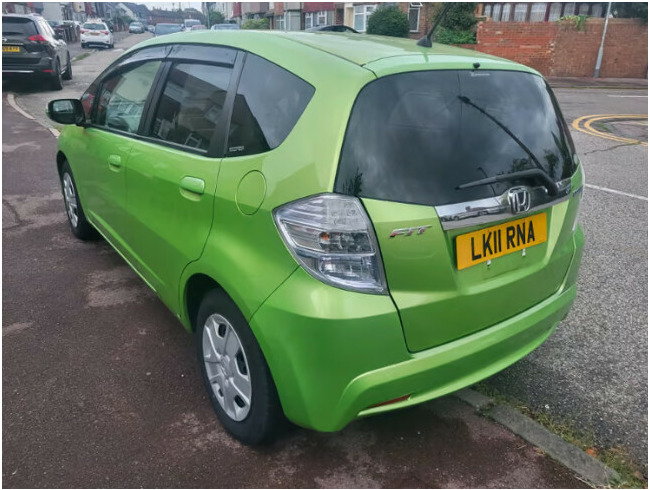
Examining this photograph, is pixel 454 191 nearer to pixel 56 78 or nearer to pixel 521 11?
pixel 56 78

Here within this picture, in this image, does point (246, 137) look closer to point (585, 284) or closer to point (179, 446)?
point (179, 446)

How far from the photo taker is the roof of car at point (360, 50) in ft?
6.56

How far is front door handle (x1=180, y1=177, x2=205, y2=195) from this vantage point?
2281 millimetres

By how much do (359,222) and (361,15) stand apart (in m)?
29.1

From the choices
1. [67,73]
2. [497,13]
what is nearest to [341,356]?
[67,73]

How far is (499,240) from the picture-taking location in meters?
2.00

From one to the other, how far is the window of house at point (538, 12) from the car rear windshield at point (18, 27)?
20071mm

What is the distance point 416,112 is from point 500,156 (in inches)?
15.3

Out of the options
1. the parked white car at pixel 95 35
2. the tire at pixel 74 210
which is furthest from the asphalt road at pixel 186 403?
the parked white car at pixel 95 35

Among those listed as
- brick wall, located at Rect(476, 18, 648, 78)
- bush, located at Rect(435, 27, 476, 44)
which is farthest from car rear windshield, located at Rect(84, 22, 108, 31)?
brick wall, located at Rect(476, 18, 648, 78)

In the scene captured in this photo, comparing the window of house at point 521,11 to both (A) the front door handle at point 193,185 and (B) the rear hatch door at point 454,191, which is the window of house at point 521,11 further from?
(A) the front door handle at point 193,185

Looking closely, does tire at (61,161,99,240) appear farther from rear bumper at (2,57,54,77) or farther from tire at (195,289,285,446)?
rear bumper at (2,57,54,77)

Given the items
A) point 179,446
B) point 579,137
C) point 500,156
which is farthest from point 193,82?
point 579,137

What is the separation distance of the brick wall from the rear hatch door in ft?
65.7
